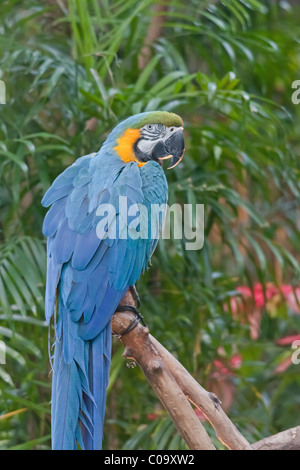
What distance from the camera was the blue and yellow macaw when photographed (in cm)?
85

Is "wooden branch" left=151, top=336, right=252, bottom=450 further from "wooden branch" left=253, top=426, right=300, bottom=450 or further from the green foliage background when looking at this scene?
the green foliage background

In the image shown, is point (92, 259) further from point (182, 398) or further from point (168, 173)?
point (168, 173)

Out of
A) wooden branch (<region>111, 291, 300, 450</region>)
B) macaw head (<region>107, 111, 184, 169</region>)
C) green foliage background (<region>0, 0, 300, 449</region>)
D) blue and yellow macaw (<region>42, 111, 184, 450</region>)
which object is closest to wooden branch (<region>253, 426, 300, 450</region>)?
wooden branch (<region>111, 291, 300, 450</region>)

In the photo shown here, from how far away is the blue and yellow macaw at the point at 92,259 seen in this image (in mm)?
849

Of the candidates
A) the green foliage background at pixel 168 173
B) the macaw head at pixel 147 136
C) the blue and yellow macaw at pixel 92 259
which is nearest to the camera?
the blue and yellow macaw at pixel 92 259

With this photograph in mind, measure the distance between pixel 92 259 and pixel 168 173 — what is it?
493 mm

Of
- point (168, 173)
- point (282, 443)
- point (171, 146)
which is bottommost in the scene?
point (282, 443)

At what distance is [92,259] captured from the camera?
0.93 m

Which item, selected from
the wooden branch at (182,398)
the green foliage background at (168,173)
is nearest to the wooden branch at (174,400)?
the wooden branch at (182,398)

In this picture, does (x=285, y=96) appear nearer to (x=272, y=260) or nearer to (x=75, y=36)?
(x=272, y=260)

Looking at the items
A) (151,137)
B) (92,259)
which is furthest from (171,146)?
(92,259)

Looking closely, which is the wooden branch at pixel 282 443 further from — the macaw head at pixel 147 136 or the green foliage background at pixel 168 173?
the macaw head at pixel 147 136

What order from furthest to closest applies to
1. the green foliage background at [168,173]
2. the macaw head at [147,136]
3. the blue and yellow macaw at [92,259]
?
the green foliage background at [168,173] → the macaw head at [147,136] → the blue and yellow macaw at [92,259]
